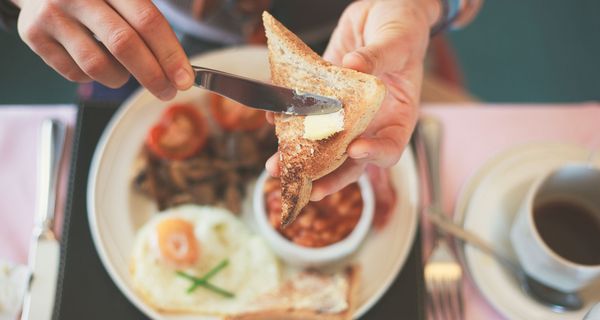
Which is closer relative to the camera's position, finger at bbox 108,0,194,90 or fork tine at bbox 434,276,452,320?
finger at bbox 108,0,194,90

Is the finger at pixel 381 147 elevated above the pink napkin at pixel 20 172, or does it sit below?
above

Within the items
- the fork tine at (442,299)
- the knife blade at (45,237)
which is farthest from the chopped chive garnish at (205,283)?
the fork tine at (442,299)

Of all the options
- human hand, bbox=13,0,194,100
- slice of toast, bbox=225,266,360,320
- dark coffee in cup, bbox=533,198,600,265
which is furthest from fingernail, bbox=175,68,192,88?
dark coffee in cup, bbox=533,198,600,265

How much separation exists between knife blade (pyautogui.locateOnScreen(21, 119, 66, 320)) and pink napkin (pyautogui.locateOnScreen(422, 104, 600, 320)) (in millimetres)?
1035

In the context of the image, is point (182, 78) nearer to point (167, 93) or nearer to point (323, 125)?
point (167, 93)

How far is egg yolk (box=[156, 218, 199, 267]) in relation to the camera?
1293 mm

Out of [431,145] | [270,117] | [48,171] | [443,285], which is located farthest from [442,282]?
[48,171]

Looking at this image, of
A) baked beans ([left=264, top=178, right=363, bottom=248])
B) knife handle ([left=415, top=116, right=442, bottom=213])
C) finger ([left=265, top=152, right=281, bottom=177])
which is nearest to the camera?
finger ([left=265, top=152, right=281, bottom=177])

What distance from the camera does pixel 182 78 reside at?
962 mm

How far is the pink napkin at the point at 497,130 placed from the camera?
1.48 meters

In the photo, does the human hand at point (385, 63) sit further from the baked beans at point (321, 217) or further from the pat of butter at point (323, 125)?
the baked beans at point (321, 217)

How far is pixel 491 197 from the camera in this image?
135 centimetres

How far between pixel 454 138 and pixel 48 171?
1128 mm

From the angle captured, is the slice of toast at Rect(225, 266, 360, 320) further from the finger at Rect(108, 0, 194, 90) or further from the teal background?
the teal background
